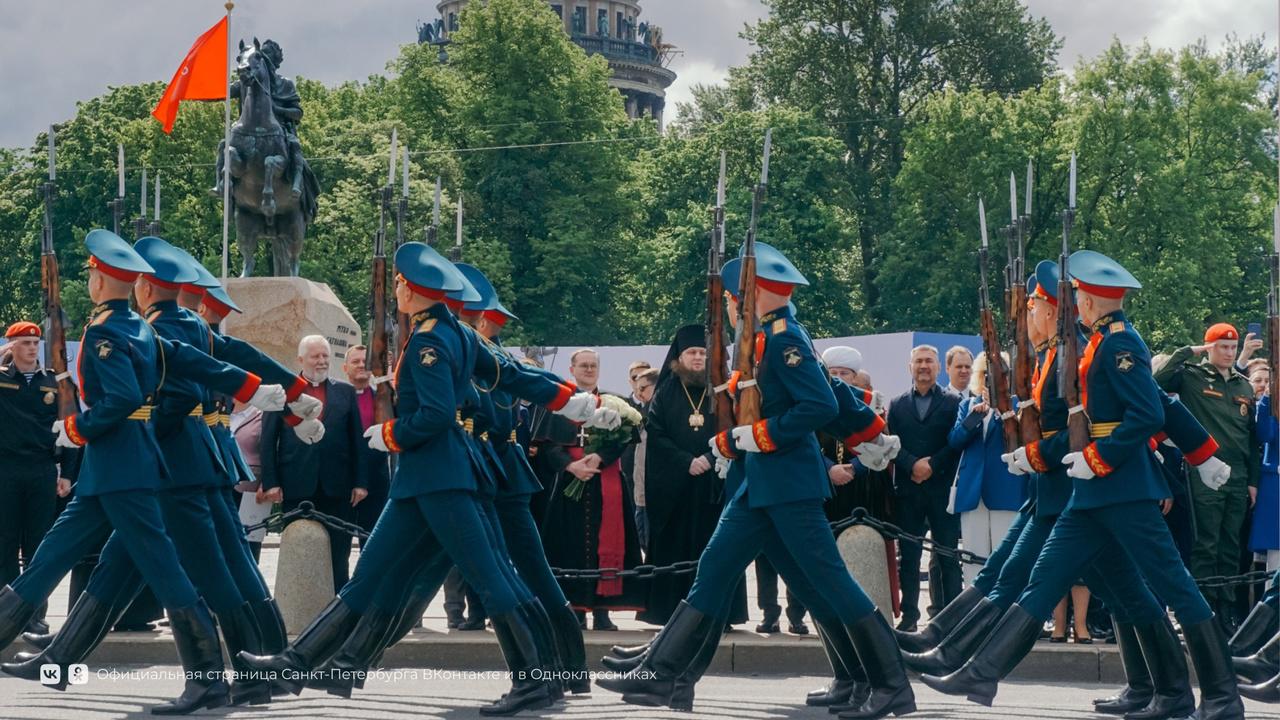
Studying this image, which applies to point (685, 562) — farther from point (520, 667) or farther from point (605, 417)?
point (520, 667)

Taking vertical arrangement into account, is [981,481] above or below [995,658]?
above

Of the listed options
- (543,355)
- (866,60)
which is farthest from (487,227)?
(543,355)

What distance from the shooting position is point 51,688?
8.67 meters

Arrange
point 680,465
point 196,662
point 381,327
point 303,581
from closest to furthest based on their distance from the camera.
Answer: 1. point 196,662
2. point 381,327
3. point 303,581
4. point 680,465

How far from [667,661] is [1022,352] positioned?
2.92 meters

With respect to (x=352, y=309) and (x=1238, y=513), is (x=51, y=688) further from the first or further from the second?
(x=352, y=309)

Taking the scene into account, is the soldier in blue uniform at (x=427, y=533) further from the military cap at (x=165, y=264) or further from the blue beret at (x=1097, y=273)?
the blue beret at (x=1097, y=273)

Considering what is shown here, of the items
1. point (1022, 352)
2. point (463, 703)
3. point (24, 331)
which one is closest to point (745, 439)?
point (463, 703)

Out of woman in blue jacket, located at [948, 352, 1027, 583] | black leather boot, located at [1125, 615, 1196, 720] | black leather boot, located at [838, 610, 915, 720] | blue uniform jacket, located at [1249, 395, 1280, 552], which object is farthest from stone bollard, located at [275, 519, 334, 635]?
blue uniform jacket, located at [1249, 395, 1280, 552]

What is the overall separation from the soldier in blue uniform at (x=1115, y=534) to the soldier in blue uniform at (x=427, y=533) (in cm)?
166

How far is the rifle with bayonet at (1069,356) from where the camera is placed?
790 centimetres

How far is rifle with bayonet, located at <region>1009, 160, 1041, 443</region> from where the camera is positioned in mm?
8445

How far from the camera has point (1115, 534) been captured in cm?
772

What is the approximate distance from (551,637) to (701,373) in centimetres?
329
